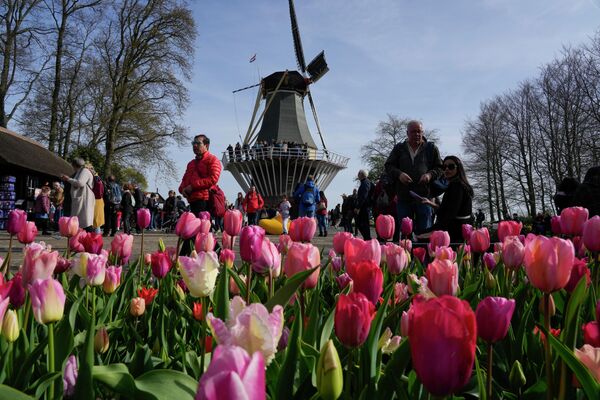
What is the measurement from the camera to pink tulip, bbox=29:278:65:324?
1038 mm

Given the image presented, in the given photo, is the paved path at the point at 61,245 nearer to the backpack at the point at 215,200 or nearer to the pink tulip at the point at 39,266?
the backpack at the point at 215,200

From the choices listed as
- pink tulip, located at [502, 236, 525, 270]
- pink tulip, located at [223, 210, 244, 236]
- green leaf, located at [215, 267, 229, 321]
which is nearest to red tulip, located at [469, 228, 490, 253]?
pink tulip, located at [502, 236, 525, 270]

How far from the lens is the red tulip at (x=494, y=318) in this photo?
90 centimetres

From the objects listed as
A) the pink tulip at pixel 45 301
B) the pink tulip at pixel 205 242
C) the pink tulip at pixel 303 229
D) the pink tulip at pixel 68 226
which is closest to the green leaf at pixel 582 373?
the pink tulip at pixel 45 301

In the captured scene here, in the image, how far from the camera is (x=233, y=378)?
1.45 feet

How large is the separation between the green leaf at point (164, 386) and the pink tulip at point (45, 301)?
354mm

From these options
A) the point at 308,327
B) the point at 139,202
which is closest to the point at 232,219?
the point at 308,327

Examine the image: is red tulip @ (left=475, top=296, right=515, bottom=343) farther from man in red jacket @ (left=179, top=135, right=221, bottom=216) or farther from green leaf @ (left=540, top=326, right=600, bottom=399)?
man in red jacket @ (left=179, top=135, right=221, bottom=216)

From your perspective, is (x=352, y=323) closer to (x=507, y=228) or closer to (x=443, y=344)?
(x=443, y=344)

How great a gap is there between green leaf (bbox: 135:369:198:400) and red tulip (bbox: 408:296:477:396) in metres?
0.37

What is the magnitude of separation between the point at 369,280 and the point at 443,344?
0.51 metres

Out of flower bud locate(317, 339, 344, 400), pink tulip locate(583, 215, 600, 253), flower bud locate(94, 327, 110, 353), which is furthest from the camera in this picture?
pink tulip locate(583, 215, 600, 253)

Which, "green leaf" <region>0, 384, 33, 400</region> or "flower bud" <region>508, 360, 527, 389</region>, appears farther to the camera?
"flower bud" <region>508, 360, 527, 389</region>

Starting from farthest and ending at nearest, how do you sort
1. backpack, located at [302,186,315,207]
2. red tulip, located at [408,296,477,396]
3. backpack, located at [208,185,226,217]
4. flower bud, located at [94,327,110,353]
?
backpack, located at [302,186,315,207] → backpack, located at [208,185,226,217] → flower bud, located at [94,327,110,353] → red tulip, located at [408,296,477,396]
